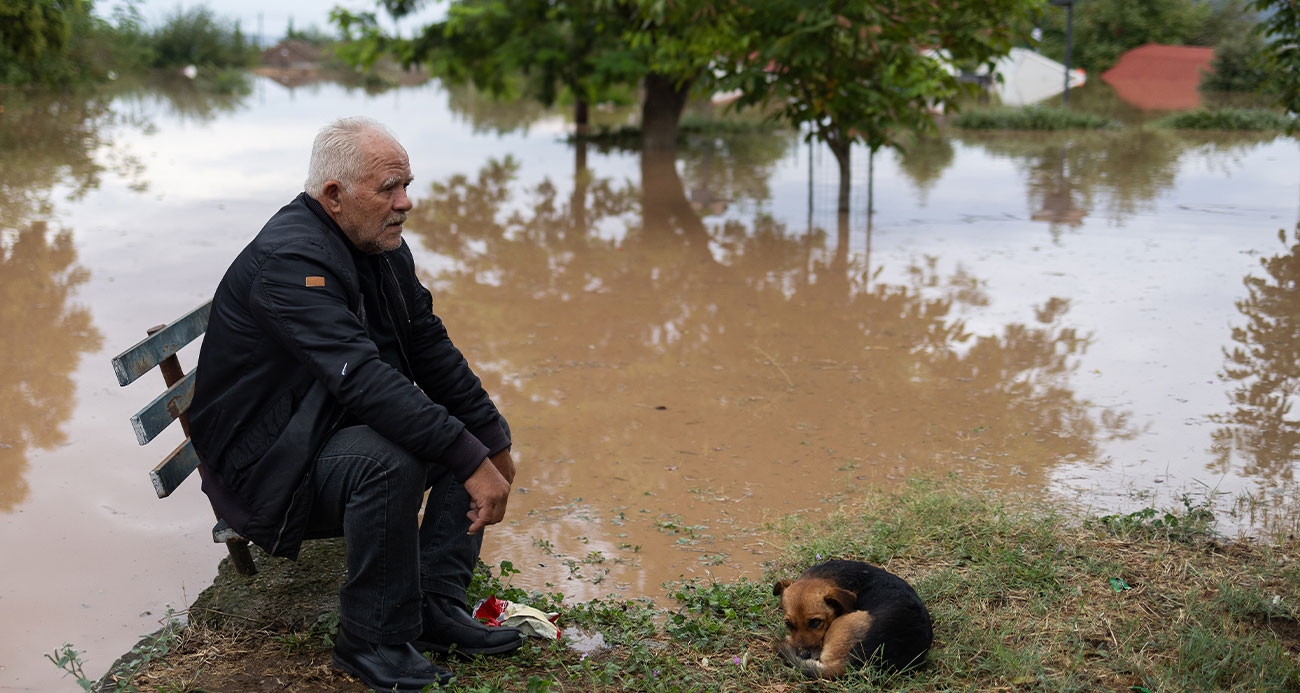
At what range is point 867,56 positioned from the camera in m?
10.8

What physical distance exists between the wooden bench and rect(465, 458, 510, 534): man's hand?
2.73 ft

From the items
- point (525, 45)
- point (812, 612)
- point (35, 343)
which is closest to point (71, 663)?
point (812, 612)

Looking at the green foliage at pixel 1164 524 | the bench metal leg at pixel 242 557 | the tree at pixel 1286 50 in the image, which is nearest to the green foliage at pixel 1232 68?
the tree at pixel 1286 50

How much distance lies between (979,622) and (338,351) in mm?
2193

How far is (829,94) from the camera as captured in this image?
10.9 meters

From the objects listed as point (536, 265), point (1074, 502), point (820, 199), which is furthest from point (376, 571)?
point (820, 199)

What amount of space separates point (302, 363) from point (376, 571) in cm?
→ 63

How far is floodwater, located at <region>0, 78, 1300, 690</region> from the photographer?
4.53 metres

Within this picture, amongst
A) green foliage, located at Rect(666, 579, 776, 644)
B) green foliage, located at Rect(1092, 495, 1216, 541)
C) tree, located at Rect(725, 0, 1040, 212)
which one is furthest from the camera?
tree, located at Rect(725, 0, 1040, 212)

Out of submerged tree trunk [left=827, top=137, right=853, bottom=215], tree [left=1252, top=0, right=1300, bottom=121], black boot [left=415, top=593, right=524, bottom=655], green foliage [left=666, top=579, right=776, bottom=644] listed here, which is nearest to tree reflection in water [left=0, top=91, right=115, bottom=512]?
black boot [left=415, top=593, right=524, bottom=655]

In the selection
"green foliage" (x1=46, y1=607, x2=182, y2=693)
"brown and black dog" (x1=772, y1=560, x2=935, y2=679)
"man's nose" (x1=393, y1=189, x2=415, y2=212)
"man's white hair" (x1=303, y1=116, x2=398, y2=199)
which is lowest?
"green foliage" (x1=46, y1=607, x2=182, y2=693)

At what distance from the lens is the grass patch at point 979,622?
330cm

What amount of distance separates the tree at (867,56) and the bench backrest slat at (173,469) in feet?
25.0

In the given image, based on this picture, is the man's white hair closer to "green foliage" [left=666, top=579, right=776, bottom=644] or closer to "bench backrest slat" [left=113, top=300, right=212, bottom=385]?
"bench backrest slat" [left=113, top=300, right=212, bottom=385]
